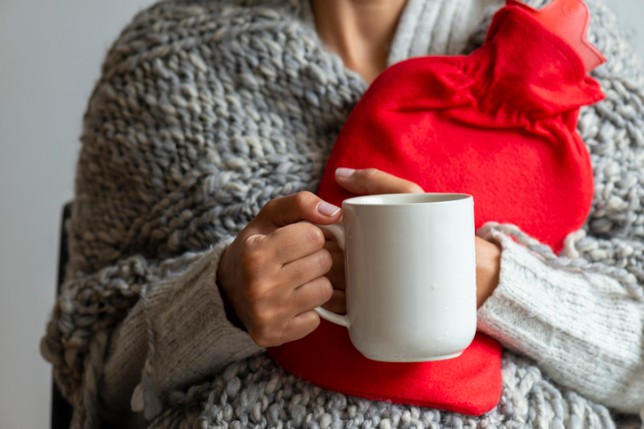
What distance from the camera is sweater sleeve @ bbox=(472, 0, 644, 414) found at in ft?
2.57

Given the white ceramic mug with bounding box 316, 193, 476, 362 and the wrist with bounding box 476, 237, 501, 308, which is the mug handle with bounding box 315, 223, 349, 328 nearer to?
the white ceramic mug with bounding box 316, 193, 476, 362

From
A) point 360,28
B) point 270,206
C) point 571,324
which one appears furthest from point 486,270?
point 360,28

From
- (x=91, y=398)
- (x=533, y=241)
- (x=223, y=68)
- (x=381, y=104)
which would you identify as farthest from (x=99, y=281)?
(x=533, y=241)

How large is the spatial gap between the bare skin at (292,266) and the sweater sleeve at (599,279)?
34mm

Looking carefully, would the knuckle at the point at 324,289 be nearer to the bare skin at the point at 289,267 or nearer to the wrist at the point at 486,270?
the bare skin at the point at 289,267

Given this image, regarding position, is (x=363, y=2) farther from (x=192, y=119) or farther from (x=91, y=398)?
(x=91, y=398)

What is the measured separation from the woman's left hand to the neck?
0.80 ft

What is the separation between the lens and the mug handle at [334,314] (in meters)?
0.66

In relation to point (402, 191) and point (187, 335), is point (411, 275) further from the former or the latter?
point (187, 335)

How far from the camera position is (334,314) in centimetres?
69

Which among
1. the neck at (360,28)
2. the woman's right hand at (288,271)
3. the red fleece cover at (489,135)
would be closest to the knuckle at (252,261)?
the woman's right hand at (288,271)

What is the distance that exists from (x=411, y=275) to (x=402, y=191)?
0.14m

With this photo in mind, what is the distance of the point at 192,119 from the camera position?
93 centimetres

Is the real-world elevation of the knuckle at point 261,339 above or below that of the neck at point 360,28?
below
